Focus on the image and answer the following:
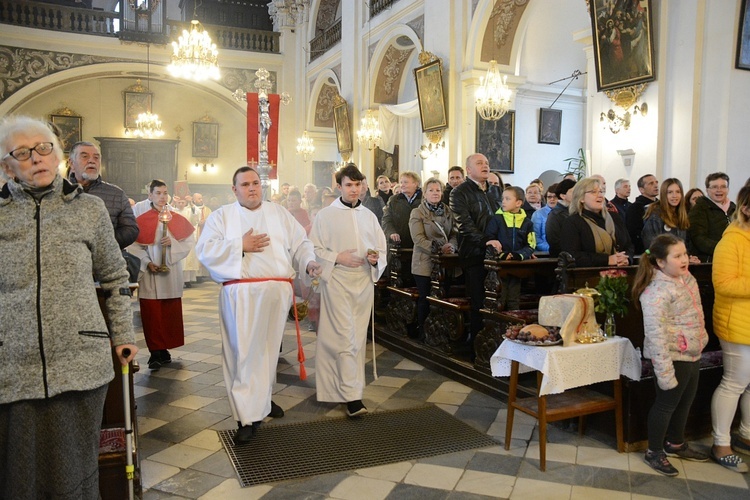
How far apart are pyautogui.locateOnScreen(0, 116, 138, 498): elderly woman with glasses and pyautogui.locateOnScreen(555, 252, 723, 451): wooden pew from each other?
2.99 m

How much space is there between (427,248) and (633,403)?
8.77 ft

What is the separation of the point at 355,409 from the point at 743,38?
5.54 meters

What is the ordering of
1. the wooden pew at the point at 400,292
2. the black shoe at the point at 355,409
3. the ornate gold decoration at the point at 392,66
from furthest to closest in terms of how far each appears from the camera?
the ornate gold decoration at the point at 392,66
the wooden pew at the point at 400,292
the black shoe at the point at 355,409

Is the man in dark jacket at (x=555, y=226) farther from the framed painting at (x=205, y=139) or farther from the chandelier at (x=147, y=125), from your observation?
the framed painting at (x=205, y=139)

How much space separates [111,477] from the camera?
2.85m

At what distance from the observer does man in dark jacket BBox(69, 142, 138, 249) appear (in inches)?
163

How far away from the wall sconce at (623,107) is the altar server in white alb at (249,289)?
16.2 feet

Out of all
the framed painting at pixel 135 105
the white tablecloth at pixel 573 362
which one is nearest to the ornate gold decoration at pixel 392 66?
the framed painting at pixel 135 105

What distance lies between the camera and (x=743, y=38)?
648 cm

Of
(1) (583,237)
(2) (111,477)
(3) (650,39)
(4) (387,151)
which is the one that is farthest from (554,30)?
(2) (111,477)

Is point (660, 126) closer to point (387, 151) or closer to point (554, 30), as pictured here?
point (554, 30)

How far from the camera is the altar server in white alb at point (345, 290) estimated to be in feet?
14.6

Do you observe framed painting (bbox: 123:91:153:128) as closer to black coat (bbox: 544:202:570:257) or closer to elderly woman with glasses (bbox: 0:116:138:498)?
black coat (bbox: 544:202:570:257)

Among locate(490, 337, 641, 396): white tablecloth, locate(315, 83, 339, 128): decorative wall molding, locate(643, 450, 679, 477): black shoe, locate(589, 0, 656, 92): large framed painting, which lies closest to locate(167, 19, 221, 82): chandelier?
locate(589, 0, 656, 92): large framed painting
